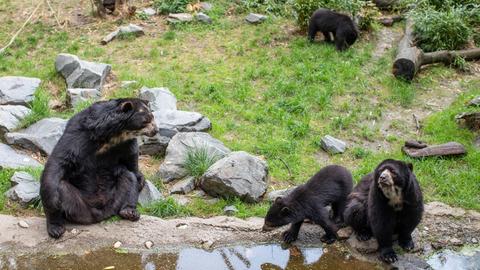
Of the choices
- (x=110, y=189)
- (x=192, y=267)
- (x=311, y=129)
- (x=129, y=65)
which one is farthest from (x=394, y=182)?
(x=129, y=65)

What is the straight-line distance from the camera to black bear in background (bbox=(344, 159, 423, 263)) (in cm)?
646

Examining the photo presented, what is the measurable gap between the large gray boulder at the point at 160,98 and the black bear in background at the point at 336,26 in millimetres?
3933

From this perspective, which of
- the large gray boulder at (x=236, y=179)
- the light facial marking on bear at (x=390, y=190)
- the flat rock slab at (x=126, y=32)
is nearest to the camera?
the light facial marking on bear at (x=390, y=190)

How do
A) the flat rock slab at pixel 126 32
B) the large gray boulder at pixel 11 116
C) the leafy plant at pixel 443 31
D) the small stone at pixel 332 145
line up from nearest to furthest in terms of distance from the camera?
the large gray boulder at pixel 11 116, the small stone at pixel 332 145, the leafy plant at pixel 443 31, the flat rock slab at pixel 126 32

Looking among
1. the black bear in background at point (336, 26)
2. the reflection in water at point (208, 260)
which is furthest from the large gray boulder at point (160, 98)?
the black bear in background at point (336, 26)

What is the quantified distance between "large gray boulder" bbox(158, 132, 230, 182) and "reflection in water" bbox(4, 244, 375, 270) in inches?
74.2

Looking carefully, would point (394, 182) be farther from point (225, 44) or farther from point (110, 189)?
point (225, 44)

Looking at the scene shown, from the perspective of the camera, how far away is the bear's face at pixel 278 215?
23.2ft

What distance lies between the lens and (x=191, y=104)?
1104 centimetres

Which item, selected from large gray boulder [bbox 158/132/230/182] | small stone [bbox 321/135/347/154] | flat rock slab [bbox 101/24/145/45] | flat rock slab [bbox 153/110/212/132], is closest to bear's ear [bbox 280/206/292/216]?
large gray boulder [bbox 158/132/230/182]

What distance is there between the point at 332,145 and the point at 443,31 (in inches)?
193

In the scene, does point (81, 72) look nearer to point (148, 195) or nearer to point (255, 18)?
point (148, 195)

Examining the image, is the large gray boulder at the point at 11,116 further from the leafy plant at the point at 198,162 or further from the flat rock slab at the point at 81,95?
the leafy plant at the point at 198,162

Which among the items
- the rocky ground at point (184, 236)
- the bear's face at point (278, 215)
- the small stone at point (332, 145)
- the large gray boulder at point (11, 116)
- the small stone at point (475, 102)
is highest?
the bear's face at point (278, 215)
